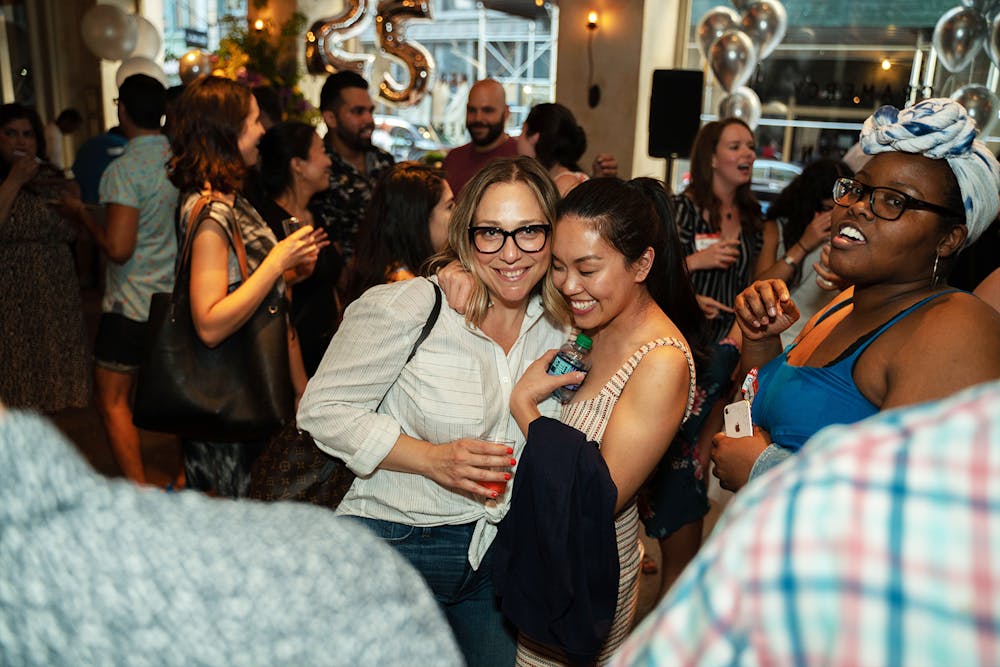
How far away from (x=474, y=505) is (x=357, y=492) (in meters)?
0.28

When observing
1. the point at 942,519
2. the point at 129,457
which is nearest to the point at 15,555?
the point at 942,519

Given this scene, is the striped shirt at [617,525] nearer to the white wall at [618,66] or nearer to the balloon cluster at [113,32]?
the white wall at [618,66]

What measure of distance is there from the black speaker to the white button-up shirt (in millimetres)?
4837

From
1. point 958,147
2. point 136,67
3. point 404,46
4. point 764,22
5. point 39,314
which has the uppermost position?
point 764,22

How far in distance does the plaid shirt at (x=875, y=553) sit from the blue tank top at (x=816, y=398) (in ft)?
3.78

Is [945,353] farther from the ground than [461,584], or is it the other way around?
[945,353]

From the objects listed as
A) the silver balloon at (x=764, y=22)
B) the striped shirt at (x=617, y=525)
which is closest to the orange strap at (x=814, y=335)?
the striped shirt at (x=617, y=525)

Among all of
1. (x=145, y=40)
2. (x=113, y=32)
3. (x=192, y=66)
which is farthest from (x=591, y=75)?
(x=113, y=32)

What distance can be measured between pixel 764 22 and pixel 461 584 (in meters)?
6.48

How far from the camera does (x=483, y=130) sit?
4.97 metres

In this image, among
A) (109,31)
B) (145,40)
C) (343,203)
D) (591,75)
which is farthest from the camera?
(145,40)

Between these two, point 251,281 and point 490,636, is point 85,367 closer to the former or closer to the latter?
point 251,281

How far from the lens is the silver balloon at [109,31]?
8.94 meters

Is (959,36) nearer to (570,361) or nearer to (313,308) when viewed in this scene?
(313,308)
